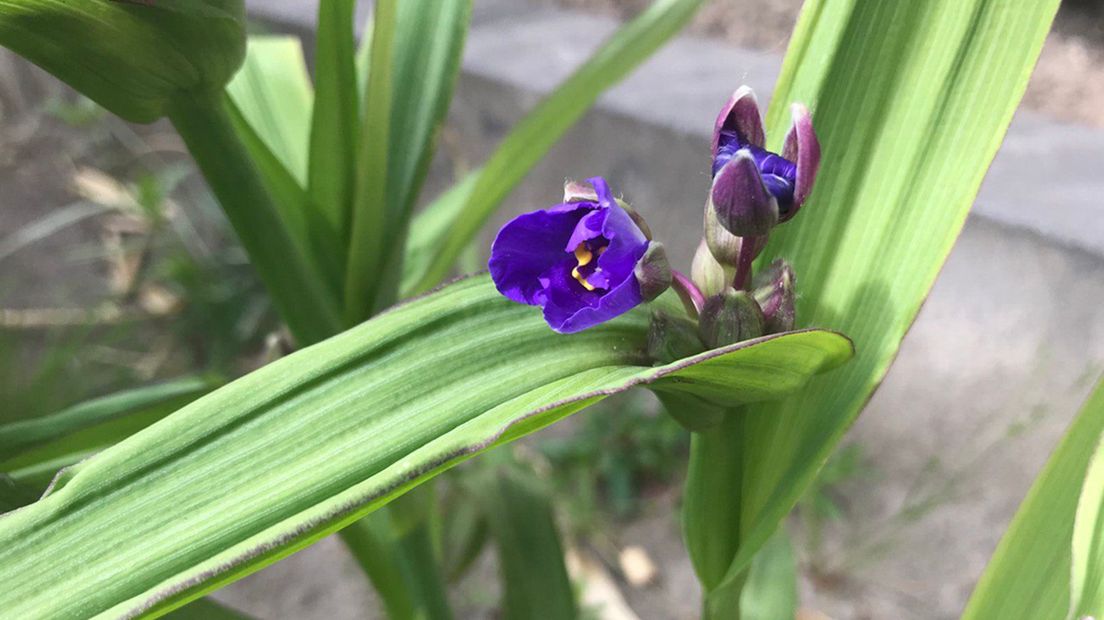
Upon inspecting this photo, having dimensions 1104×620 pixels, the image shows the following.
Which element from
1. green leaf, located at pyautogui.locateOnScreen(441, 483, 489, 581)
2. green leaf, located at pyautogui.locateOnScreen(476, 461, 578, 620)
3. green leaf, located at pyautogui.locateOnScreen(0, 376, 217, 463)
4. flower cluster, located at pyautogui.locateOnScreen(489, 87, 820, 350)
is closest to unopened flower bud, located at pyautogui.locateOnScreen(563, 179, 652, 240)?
flower cluster, located at pyautogui.locateOnScreen(489, 87, 820, 350)

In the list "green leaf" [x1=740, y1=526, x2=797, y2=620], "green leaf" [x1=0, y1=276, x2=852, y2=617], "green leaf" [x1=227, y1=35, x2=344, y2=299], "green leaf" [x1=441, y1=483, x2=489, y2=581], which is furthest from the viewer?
"green leaf" [x1=441, y1=483, x2=489, y2=581]

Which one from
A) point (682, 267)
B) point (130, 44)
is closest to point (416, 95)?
point (130, 44)

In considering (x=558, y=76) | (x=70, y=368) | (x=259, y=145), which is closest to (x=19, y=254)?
(x=70, y=368)

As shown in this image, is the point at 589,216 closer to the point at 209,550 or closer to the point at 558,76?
the point at 209,550

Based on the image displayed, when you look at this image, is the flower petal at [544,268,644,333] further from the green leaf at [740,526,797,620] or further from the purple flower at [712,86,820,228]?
the green leaf at [740,526,797,620]

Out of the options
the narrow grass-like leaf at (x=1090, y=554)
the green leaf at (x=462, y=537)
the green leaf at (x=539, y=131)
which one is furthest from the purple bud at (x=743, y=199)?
the green leaf at (x=462, y=537)

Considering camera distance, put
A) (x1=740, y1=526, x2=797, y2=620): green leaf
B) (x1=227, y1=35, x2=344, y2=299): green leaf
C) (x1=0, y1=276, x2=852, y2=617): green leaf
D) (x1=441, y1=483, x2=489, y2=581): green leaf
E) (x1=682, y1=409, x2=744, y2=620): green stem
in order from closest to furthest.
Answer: (x1=0, y1=276, x2=852, y2=617): green leaf, (x1=682, y1=409, x2=744, y2=620): green stem, (x1=227, y1=35, x2=344, y2=299): green leaf, (x1=740, y1=526, x2=797, y2=620): green leaf, (x1=441, y1=483, x2=489, y2=581): green leaf
